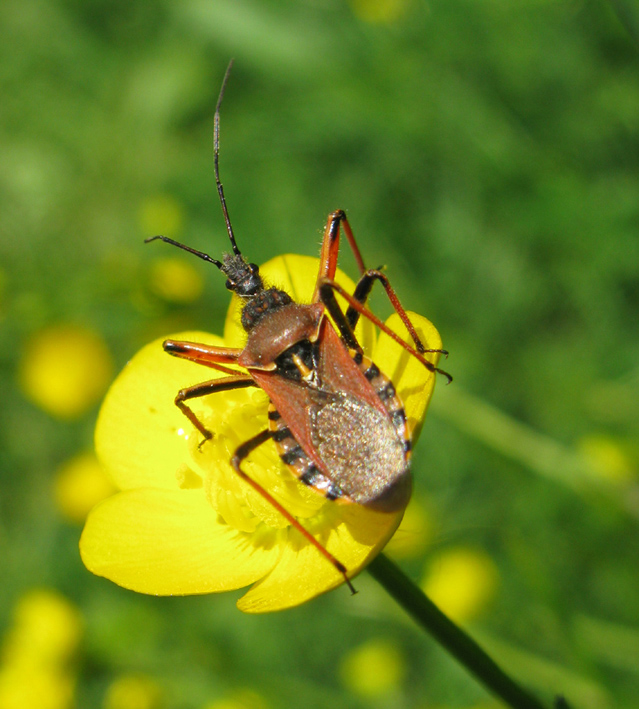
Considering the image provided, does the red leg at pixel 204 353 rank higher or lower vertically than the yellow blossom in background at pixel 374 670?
higher

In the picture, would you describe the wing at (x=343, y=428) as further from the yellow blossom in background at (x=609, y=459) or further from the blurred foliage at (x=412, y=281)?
the yellow blossom in background at (x=609, y=459)

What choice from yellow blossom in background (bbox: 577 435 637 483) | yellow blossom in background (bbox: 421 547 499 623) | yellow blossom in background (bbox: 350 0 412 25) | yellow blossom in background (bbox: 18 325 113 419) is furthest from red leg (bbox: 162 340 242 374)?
yellow blossom in background (bbox: 350 0 412 25)

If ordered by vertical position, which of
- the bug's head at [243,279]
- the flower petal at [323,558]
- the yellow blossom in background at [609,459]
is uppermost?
the bug's head at [243,279]

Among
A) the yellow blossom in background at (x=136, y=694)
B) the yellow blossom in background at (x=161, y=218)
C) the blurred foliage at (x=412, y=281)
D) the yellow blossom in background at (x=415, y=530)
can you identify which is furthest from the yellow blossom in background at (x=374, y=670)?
the yellow blossom in background at (x=161, y=218)

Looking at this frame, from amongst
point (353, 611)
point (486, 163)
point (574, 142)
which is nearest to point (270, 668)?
point (353, 611)

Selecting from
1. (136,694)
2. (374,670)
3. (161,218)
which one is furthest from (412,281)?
(136,694)

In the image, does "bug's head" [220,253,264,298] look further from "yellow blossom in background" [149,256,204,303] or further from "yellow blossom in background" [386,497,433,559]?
"yellow blossom in background" [386,497,433,559]
